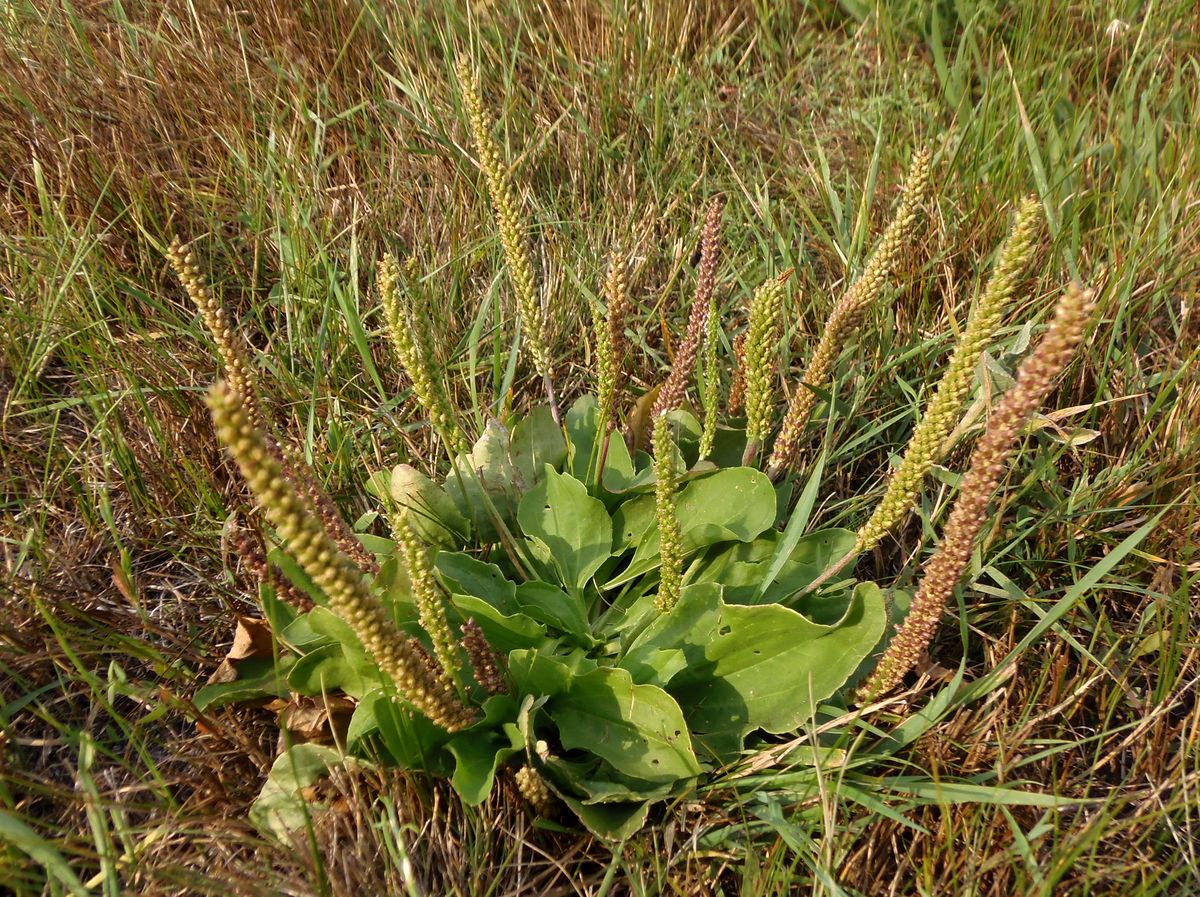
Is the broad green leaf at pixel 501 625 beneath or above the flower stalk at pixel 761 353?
beneath

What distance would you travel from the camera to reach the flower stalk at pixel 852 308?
1.86 m

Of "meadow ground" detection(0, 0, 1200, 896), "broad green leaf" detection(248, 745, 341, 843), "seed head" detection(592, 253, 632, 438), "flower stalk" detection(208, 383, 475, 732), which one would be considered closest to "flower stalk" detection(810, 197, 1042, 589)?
"meadow ground" detection(0, 0, 1200, 896)

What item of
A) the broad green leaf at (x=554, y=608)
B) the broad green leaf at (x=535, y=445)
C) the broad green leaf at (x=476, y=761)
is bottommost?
the broad green leaf at (x=476, y=761)

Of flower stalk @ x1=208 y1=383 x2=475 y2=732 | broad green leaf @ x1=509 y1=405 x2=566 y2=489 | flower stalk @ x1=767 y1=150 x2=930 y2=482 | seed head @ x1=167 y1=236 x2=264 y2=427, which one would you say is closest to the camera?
flower stalk @ x1=208 y1=383 x2=475 y2=732

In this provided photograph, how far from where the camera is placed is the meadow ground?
1.81m

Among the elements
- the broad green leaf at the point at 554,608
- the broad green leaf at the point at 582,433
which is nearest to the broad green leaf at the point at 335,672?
the broad green leaf at the point at 554,608

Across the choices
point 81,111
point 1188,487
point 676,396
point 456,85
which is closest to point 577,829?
point 676,396

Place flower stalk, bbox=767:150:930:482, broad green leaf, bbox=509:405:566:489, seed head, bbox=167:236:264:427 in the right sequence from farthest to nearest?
broad green leaf, bbox=509:405:566:489
flower stalk, bbox=767:150:930:482
seed head, bbox=167:236:264:427

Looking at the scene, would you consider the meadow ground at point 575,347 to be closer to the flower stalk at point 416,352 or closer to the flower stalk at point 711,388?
the flower stalk at point 711,388

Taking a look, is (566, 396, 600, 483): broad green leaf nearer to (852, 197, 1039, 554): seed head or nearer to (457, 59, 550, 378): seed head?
(457, 59, 550, 378): seed head

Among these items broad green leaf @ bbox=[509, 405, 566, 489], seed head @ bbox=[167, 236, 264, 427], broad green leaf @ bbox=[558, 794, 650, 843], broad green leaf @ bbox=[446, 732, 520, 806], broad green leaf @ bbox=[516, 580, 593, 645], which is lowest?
broad green leaf @ bbox=[558, 794, 650, 843]

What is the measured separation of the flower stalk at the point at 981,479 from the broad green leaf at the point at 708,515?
47 centimetres

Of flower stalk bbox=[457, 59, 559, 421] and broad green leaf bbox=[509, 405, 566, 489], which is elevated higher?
flower stalk bbox=[457, 59, 559, 421]

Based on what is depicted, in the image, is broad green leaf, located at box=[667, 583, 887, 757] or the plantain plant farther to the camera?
→ broad green leaf, located at box=[667, 583, 887, 757]
